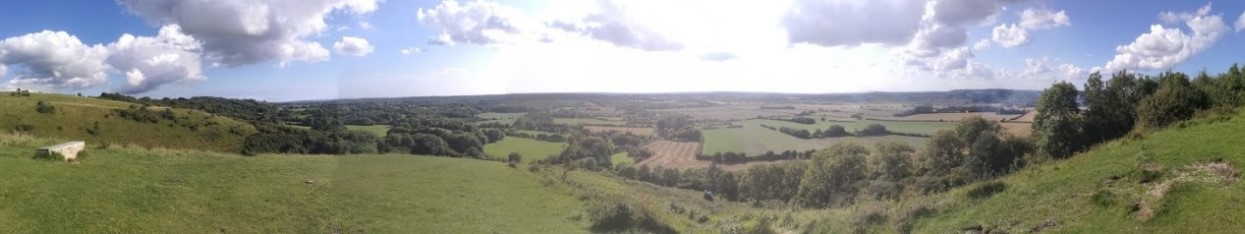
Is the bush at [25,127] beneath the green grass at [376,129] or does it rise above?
above

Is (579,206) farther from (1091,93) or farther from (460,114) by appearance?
(460,114)

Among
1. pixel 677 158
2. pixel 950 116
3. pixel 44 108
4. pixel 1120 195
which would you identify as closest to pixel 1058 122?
pixel 950 116

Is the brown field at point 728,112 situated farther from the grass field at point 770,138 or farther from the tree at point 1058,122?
the tree at point 1058,122

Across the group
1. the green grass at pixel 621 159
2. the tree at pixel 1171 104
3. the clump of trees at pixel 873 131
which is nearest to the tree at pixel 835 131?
the clump of trees at pixel 873 131

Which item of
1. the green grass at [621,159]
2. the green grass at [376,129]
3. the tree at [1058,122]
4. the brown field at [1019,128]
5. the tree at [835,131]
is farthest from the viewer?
the tree at [835,131]

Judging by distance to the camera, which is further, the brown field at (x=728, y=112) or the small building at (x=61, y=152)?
the brown field at (x=728, y=112)

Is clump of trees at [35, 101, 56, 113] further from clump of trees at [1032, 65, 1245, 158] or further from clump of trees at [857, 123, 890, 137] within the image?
clump of trees at [1032, 65, 1245, 158]
